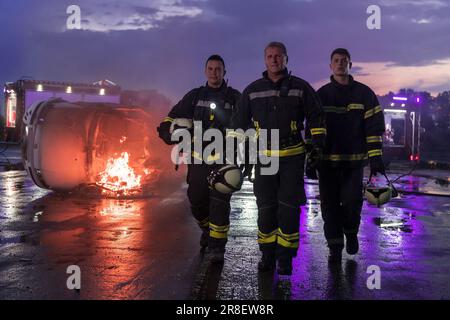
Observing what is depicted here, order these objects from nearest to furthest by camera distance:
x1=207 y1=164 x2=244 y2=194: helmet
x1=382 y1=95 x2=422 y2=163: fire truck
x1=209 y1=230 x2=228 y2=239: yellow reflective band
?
1. x1=207 y1=164 x2=244 y2=194: helmet
2. x1=209 y1=230 x2=228 y2=239: yellow reflective band
3. x1=382 y1=95 x2=422 y2=163: fire truck

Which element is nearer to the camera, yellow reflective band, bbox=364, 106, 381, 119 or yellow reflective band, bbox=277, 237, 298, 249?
yellow reflective band, bbox=277, 237, 298, 249

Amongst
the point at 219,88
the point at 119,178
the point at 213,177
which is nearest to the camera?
the point at 213,177

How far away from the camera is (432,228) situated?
20.9 feet

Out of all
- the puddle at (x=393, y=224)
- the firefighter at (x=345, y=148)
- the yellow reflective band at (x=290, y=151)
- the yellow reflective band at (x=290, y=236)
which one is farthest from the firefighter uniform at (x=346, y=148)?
the puddle at (x=393, y=224)

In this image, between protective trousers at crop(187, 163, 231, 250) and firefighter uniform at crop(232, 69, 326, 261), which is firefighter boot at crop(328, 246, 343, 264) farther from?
protective trousers at crop(187, 163, 231, 250)

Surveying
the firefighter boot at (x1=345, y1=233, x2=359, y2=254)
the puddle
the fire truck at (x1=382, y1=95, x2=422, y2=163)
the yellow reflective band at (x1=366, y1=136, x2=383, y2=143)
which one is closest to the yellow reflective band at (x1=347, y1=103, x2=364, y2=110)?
the yellow reflective band at (x1=366, y1=136, x2=383, y2=143)

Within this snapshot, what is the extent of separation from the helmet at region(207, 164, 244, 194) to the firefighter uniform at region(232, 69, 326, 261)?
168mm

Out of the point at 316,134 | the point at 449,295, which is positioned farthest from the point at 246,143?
the point at 449,295

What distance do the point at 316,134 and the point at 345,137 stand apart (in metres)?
0.55

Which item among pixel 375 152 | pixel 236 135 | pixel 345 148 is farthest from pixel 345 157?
pixel 236 135

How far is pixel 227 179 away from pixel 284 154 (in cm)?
55

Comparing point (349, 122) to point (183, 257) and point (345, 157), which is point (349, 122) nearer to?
point (345, 157)

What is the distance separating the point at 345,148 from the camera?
4590mm

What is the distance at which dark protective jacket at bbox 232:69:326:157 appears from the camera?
4.18m
